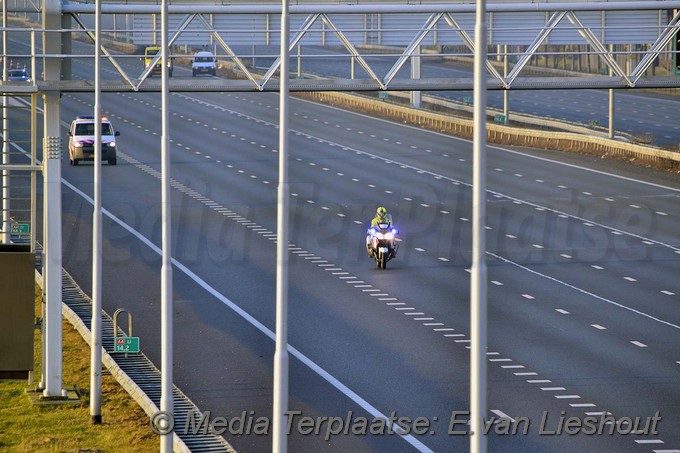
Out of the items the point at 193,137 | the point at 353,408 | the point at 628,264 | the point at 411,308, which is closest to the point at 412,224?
the point at 628,264

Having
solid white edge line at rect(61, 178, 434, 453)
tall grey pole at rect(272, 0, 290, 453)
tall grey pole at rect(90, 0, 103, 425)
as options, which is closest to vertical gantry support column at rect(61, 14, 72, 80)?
tall grey pole at rect(90, 0, 103, 425)

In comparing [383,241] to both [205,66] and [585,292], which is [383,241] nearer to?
[585,292]

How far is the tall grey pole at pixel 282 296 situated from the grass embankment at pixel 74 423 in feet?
21.9

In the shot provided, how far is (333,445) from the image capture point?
25.0m

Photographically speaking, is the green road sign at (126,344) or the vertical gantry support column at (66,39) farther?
the vertical gantry support column at (66,39)

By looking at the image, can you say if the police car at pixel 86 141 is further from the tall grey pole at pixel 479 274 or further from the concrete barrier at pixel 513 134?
the tall grey pole at pixel 479 274

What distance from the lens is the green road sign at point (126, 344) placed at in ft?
99.1

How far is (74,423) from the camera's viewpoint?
28.4 metres

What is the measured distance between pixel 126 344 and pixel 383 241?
1448 centimetres

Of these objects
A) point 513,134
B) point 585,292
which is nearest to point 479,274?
point 585,292

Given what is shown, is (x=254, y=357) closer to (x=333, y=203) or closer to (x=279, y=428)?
(x=279, y=428)

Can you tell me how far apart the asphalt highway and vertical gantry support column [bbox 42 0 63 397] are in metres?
2.64

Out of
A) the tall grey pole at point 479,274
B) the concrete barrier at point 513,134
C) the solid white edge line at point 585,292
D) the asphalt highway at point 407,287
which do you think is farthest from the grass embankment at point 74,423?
the concrete barrier at point 513,134

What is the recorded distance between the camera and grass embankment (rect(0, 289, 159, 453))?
1033 inches
